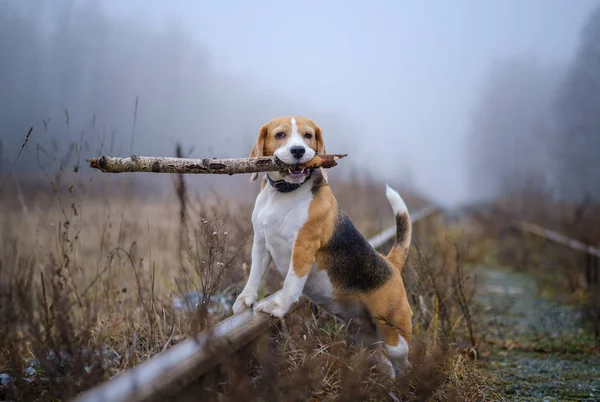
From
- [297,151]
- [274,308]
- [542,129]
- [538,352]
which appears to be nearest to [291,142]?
[297,151]

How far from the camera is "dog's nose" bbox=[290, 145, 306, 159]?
10.5ft

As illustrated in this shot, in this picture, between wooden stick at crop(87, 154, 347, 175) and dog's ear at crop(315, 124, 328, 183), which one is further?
dog's ear at crop(315, 124, 328, 183)

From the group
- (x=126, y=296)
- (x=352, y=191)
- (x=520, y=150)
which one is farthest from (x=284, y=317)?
(x=520, y=150)

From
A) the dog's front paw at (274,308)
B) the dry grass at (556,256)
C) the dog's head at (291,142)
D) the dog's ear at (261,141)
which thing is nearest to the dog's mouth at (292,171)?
the dog's head at (291,142)

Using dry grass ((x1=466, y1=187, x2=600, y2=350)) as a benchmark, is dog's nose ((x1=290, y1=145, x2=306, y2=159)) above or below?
above

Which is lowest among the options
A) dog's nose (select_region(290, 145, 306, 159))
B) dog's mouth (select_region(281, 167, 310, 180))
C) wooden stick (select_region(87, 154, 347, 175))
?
dog's mouth (select_region(281, 167, 310, 180))

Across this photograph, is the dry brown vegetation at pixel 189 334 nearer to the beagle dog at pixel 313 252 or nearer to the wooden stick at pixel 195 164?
the beagle dog at pixel 313 252

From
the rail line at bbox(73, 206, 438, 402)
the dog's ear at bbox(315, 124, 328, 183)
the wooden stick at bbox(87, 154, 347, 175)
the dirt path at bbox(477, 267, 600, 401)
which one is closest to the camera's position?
the rail line at bbox(73, 206, 438, 402)

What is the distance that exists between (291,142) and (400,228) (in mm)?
1324

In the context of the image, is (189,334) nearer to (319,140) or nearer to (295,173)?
(295,173)

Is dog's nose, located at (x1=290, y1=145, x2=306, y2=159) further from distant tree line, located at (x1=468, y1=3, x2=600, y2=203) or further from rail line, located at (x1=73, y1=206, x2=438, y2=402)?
distant tree line, located at (x1=468, y1=3, x2=600, y2=203)

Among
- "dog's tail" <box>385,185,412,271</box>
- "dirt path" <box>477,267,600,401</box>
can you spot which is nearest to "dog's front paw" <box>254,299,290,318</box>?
"dog's tail" <box>385,185,412,271</box>

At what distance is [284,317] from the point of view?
333 centimetres

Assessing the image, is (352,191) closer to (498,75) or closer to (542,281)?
(542,281)
